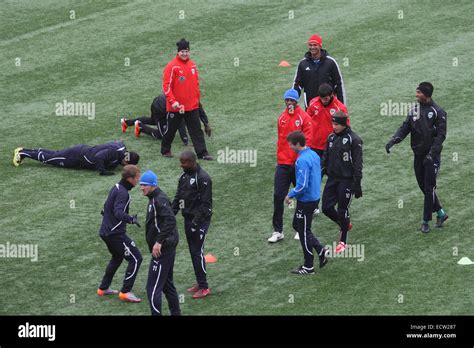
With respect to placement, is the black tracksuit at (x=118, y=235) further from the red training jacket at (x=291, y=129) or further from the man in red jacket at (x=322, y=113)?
the man in red jacket at (x=322, y=113)

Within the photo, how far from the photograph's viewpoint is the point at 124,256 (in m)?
15.3

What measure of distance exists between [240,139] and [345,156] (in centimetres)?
497

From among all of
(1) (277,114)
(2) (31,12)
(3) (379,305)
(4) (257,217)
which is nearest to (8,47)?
(2) (31,12)

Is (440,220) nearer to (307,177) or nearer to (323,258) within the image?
(323,258)

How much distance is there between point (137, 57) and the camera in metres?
25.3

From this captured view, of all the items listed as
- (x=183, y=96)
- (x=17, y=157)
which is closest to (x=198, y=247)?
(x=183, y=96)

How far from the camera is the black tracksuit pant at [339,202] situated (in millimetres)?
16438

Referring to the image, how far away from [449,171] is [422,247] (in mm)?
3127

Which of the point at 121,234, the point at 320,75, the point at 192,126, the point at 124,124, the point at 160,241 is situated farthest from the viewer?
the point at 124,124

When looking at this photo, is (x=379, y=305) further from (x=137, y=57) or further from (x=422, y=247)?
(x=137, y=57)

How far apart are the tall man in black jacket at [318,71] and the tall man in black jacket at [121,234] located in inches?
175

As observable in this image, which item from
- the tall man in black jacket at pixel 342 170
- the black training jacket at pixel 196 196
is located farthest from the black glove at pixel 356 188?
the black training jacket at pixel 196 196

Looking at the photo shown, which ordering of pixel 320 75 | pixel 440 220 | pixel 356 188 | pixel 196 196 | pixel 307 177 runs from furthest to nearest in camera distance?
pixel 320 75 < pixel 440 220 < pixel 356 188 < pixel 307 177 < pixel 196 196

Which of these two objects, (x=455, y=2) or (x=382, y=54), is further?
(x=455, y=2)
